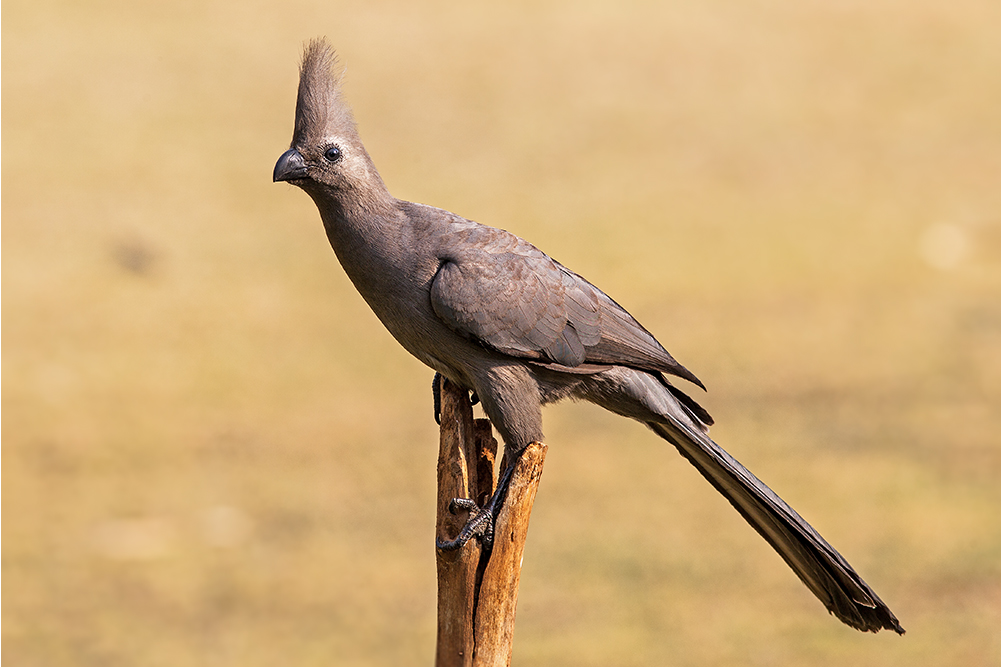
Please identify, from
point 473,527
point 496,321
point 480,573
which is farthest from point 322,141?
point 480,573

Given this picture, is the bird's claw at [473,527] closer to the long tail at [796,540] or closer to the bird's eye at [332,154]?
the long tail at [796,540]

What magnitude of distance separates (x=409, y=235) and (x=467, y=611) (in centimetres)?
168

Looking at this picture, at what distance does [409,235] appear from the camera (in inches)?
173

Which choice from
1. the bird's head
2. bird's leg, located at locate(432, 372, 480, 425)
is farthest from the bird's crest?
bird's leg, located at locate(432, 372, 480, 425)

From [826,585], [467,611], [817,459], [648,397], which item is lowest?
[467,611]

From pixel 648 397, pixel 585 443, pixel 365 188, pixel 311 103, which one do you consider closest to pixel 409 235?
pixel 365 188

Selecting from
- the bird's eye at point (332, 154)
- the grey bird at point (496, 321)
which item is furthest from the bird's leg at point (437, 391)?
the bird's eye at point (332, 154)

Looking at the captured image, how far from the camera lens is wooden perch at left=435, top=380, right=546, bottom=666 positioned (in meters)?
4.25

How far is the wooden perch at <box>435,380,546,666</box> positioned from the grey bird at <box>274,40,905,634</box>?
0.08 metres

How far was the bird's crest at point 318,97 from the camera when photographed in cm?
424

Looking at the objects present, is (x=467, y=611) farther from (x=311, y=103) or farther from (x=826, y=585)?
(x=311, y=103)

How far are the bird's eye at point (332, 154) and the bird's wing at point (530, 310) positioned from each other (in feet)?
2.09

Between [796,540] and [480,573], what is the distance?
4.74 ft

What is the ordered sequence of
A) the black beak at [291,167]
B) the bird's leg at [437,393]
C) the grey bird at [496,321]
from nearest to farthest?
the black beak at [291,167] < the grey bird at [496,321] < the bird's leg at [437,393]
